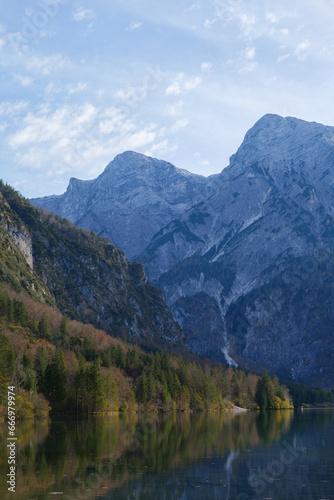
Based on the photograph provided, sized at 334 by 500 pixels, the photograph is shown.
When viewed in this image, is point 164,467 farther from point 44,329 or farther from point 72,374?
point 44,329

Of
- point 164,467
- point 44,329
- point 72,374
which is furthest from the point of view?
point 44,329

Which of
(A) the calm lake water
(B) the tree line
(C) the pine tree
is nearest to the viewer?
(A) the calm lake water

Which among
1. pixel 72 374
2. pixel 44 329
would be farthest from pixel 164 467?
pixel 44 329

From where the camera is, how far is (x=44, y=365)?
13325 centimetres

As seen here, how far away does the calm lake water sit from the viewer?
42.8 meters

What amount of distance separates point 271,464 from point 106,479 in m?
20.7

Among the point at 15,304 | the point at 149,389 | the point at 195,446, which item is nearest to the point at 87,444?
the point at 195,446

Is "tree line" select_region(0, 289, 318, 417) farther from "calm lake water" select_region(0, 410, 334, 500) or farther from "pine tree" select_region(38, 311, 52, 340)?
"calm lake water" select_region(0, 410, 334, 500)

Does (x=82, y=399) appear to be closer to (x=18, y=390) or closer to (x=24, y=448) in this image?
(x=18, y=390)

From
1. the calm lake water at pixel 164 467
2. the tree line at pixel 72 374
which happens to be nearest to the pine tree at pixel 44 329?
the tree line at pixel 72 374

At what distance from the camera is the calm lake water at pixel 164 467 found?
42.8m

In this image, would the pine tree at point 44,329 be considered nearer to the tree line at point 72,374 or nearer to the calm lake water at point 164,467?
the tree line at point 72,374

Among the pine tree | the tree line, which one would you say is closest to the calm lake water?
the tree line

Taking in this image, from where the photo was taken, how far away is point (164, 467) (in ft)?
180
